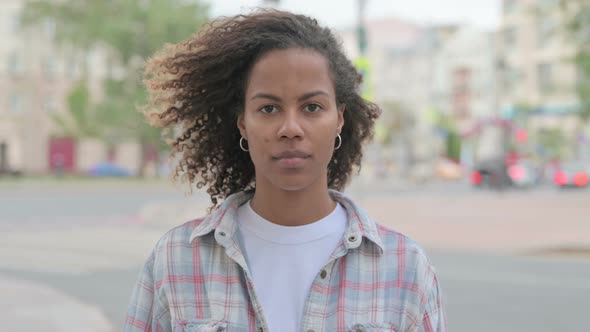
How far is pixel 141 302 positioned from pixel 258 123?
0.50m

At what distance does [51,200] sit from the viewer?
3039 centimetres

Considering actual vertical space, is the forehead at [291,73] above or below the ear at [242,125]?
above

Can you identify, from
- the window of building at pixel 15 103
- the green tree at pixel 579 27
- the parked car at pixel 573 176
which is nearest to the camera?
the green tree at pixel 579 27

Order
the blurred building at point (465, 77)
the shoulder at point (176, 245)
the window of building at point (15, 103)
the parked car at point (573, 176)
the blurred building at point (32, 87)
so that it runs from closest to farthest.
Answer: the shoulder at point (176, 245) < the parked car at point (573, 176) < the blurred building at point (32, 87) < the window of building at point (15, 103) < the blurred building at point (465, 77)

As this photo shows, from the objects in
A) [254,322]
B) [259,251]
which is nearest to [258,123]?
[259,251]

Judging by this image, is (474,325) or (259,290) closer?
(259,290)

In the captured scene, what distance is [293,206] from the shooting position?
2.08 metres

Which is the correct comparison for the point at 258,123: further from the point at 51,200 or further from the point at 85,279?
the point at 51,200

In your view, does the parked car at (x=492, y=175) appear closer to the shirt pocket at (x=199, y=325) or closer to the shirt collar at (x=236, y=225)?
the shirt collar at (x=236, y=225)

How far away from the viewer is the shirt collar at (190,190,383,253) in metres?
2.03

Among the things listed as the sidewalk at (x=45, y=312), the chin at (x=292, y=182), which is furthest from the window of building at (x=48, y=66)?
the chin at (x=292, y=182)

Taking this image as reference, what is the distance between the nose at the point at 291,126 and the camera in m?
1.99

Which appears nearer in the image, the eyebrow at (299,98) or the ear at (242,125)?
the eyebrow at (299,98)

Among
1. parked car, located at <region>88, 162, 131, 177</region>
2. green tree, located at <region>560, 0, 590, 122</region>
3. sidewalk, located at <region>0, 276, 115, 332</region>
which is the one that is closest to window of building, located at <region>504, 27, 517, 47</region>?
parked car, located at <region>88, 162, 131, 177</region>
